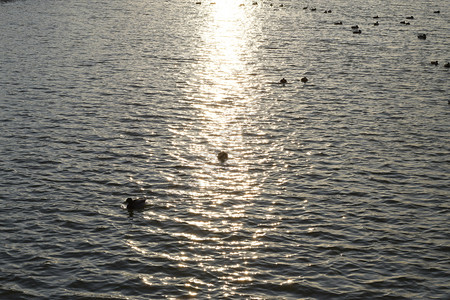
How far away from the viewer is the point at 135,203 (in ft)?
79.5

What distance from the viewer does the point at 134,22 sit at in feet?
254

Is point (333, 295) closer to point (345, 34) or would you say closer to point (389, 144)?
point (389, 144)

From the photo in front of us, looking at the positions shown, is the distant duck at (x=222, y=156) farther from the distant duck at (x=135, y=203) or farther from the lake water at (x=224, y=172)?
the distant duck at (x=135, y=203)

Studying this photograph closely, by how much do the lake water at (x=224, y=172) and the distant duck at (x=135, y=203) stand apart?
0.47 meters

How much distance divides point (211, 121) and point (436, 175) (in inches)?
535

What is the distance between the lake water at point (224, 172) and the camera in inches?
792

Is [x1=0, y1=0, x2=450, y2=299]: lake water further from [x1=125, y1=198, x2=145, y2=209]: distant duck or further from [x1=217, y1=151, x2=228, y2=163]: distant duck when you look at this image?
[x1=217, y1=151, x2=228, y2=163]: distant duck

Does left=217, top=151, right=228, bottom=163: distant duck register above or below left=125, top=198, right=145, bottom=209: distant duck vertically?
above

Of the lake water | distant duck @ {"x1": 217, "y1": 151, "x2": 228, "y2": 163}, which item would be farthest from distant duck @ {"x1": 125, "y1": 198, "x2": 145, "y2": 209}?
distant duck @ {"x1": 217, "y1": 151, "x2": 228, "y2": 163}

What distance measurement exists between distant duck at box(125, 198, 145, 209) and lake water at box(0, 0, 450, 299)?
1.55 ft

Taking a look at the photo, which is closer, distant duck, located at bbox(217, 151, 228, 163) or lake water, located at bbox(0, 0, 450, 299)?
lake water, located at bbox(0, 0, 450, 299)

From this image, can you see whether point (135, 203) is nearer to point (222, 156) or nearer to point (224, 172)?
point (224, 172)

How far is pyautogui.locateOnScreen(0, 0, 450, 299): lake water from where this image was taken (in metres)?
20.1

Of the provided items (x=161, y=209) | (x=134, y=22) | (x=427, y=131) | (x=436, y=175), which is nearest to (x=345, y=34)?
(x=134, y=22)
